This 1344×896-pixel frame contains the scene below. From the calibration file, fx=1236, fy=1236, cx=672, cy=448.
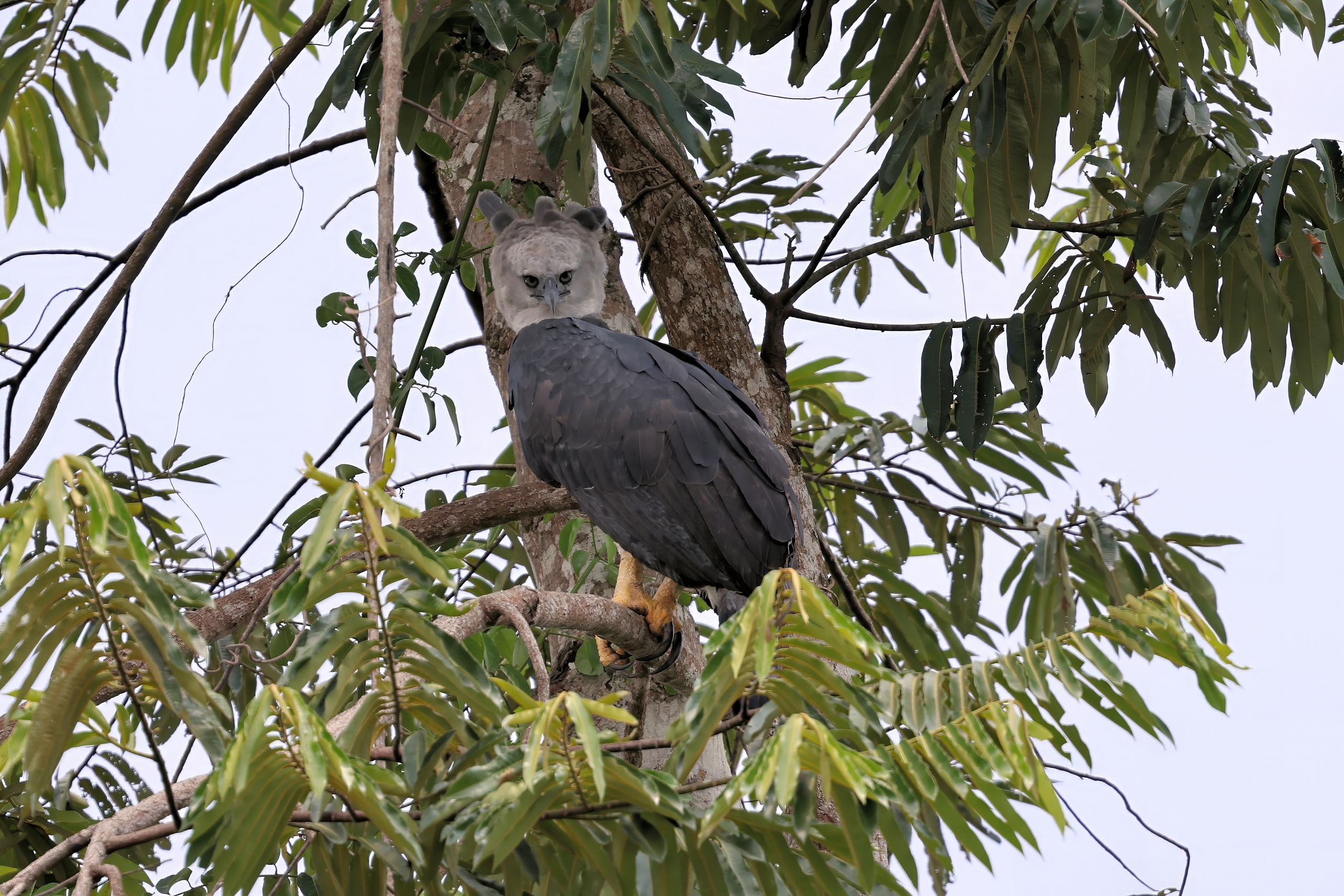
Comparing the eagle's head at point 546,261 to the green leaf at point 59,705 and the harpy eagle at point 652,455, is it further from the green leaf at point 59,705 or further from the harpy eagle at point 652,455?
the green leaf at point 59,705

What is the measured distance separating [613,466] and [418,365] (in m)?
0.75

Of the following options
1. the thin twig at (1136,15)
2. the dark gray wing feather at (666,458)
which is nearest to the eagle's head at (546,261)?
the dark gray wing feather at (666,458)

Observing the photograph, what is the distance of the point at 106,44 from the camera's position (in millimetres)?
4719

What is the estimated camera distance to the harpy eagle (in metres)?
3.16

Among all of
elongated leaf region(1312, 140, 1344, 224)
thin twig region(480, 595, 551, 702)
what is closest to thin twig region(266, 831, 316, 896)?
thin twig region(480, 595, 551, 702)

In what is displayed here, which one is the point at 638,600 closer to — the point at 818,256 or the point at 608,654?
the point at 608,654

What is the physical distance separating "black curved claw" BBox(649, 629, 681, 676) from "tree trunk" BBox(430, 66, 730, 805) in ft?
0.41

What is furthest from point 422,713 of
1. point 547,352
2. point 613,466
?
point 547,352

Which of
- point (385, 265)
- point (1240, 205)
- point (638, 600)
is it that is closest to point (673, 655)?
point (638, 600)

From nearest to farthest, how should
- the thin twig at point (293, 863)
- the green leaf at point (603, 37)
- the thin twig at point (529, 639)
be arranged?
the thin twig at point (293, 863)
the thin twig at point (529, 639)
the green leaf at point (603, 37)

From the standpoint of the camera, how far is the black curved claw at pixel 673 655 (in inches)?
134

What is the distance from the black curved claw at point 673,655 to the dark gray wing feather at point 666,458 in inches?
10.3

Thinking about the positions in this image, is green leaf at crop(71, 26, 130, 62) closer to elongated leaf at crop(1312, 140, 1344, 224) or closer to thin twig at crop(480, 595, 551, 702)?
thin twig at crop(480, 595, 551, 702)

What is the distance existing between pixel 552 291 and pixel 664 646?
1.10m
